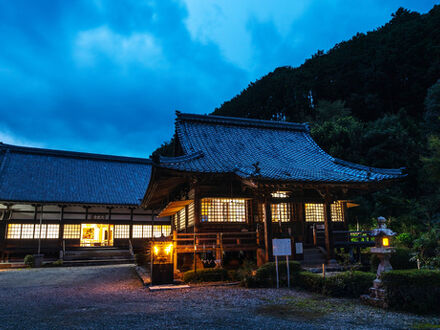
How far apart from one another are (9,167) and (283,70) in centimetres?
5113

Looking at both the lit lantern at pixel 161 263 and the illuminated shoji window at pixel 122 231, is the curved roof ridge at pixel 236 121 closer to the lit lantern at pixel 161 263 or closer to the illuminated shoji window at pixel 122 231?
the lit lantern at pixel 161 263

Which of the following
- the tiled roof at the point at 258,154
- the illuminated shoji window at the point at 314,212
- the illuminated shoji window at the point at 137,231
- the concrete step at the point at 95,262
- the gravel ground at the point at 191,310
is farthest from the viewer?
the illuminated shoji window at the point at 137,231

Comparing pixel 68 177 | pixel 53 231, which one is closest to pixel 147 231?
pixel 53 231

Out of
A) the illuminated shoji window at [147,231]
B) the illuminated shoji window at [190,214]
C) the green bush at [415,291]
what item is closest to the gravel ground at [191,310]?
the green bush at [415,291]

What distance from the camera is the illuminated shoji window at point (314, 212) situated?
1903 centimetres

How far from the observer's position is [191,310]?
8.47m

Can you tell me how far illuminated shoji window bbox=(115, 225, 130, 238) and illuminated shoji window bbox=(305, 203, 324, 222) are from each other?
17.8 metres

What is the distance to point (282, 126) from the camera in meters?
24.5

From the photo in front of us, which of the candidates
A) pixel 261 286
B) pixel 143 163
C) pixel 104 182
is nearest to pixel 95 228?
pixel 104 182

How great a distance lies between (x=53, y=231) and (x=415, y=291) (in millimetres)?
26933

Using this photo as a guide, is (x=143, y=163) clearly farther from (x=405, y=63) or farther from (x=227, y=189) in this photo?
(x=405, y=63)

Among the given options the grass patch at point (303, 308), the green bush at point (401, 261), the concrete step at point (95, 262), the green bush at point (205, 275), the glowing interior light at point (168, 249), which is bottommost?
the concrete step at point (95, 262)

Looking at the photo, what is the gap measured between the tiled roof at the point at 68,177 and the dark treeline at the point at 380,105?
877 inches

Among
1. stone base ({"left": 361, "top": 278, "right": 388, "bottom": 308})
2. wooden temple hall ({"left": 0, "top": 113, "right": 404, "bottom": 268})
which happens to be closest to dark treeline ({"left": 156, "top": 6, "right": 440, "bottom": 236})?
wooden temple hall ({"left": 0, "top": 113, "right": 404, "bottom": 268})
